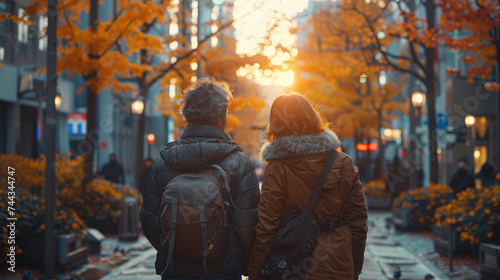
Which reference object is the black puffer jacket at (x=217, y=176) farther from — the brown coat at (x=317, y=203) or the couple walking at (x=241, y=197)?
the brown coat at (x=317, y=203)

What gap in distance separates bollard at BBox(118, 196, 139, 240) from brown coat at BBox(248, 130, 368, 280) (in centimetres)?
1125

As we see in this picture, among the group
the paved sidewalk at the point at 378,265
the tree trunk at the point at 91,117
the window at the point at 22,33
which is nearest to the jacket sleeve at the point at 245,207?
the paved sidewalk at the point at 378,265

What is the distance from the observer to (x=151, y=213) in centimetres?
420

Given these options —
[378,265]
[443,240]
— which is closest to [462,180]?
[443,240]

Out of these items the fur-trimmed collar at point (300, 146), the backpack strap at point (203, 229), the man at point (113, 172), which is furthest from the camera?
the man at point (113, 172)

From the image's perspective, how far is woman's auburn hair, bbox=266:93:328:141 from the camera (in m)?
4.45

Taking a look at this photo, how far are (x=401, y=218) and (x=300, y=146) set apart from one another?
47.4 ft

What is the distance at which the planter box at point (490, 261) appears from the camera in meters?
9.18

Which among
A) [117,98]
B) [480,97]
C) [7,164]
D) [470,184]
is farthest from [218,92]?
[117,98]

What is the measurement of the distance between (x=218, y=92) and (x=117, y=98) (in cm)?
3816

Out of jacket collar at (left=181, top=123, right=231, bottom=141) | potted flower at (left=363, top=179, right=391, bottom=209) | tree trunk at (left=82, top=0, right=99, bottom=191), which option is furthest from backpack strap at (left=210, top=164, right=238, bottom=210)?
potted flower at (left=363, top=179, right=391, bottom=209)

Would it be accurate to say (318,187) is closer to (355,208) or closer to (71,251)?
(355,208)

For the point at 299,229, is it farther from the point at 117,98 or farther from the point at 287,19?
the point at 117,98

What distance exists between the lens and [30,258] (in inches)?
399
